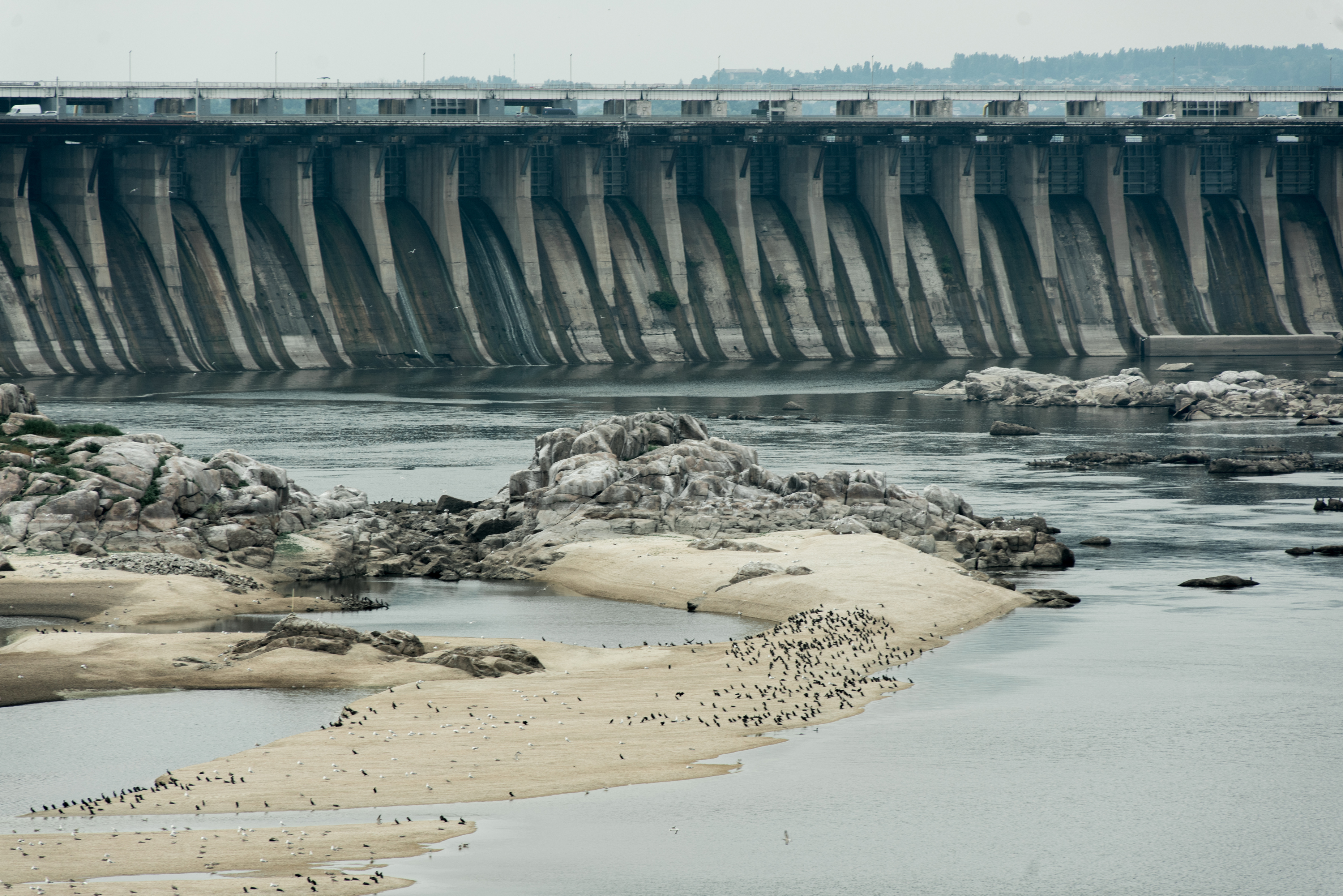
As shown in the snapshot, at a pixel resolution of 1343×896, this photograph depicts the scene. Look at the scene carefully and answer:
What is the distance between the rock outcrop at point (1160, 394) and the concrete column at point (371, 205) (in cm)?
3918

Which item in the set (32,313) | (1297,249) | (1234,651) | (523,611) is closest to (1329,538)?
(1234,651)

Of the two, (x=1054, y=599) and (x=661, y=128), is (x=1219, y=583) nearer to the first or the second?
(x=1054, y=599)

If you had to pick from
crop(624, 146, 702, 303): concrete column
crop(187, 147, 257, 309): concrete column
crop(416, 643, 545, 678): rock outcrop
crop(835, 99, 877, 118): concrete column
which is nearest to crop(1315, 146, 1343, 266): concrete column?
crop(835, 99, 877, 118): concrete column

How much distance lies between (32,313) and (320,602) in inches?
2806

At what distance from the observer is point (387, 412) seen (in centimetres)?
9494

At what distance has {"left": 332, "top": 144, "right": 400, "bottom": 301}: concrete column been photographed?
123 meters

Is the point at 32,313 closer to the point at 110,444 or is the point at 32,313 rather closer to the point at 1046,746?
the point at 110,444

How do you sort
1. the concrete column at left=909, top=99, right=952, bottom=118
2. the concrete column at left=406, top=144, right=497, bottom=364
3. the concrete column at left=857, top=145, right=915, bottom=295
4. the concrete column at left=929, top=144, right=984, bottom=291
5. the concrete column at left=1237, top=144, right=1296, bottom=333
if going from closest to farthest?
the concrete column at left=406, top=144, right=497, bottom=364
the concrete column at left=857, top=145, right=915, bottom=295
the concrete column at left=929, top=144, right=984, bottom=291
the concrete column at left=909, top=99, right=952, bottom=118
the concrete column at left=1237, top=144, right=1296, bottom=333

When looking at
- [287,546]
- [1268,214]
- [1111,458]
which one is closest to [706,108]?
[1268,214]

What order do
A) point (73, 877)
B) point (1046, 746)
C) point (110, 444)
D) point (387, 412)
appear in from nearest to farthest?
point (73, 877) < point (1046, 746) < point (110, 444) < point (387, 412)

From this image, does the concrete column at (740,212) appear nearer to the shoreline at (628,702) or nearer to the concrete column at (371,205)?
the concrete column at (371,205)

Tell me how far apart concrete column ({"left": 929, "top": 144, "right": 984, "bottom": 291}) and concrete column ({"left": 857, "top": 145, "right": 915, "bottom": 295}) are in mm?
4264

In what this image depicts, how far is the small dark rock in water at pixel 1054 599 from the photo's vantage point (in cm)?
4381

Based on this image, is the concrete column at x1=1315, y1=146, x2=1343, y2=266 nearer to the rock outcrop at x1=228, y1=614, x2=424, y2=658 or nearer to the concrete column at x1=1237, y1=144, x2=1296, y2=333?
the concrete column at x1=1237, y1=144, x2=1296, y2=333
